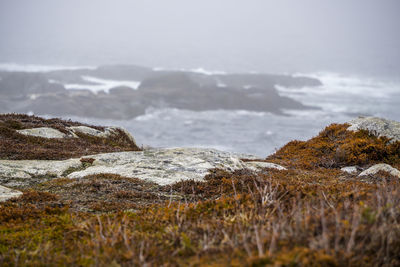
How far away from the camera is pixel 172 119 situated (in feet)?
528

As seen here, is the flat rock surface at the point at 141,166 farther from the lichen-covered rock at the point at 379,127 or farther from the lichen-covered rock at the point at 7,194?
the lichen-covered rock at the point at 379,127

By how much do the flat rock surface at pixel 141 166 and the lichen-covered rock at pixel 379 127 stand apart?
27.7 ft

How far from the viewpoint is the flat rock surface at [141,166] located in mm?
9906

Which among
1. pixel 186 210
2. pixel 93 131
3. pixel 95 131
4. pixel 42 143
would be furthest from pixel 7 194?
pixel 95 131

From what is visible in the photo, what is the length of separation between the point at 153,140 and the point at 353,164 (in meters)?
105

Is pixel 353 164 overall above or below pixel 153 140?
above

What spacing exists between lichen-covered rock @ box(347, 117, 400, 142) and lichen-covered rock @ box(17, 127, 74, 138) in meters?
16.5

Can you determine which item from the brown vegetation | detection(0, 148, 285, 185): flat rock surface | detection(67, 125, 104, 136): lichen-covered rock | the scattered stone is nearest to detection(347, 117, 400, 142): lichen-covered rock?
the scattered stone

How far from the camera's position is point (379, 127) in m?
17.8

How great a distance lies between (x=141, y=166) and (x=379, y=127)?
1398 centimetres

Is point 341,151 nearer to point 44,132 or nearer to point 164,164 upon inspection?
point 164,164

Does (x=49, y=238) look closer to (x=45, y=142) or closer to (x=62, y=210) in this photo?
(x=62, y=210)

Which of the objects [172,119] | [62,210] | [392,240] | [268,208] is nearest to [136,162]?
[62,210]

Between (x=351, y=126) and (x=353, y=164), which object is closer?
(x=353, y=164)
